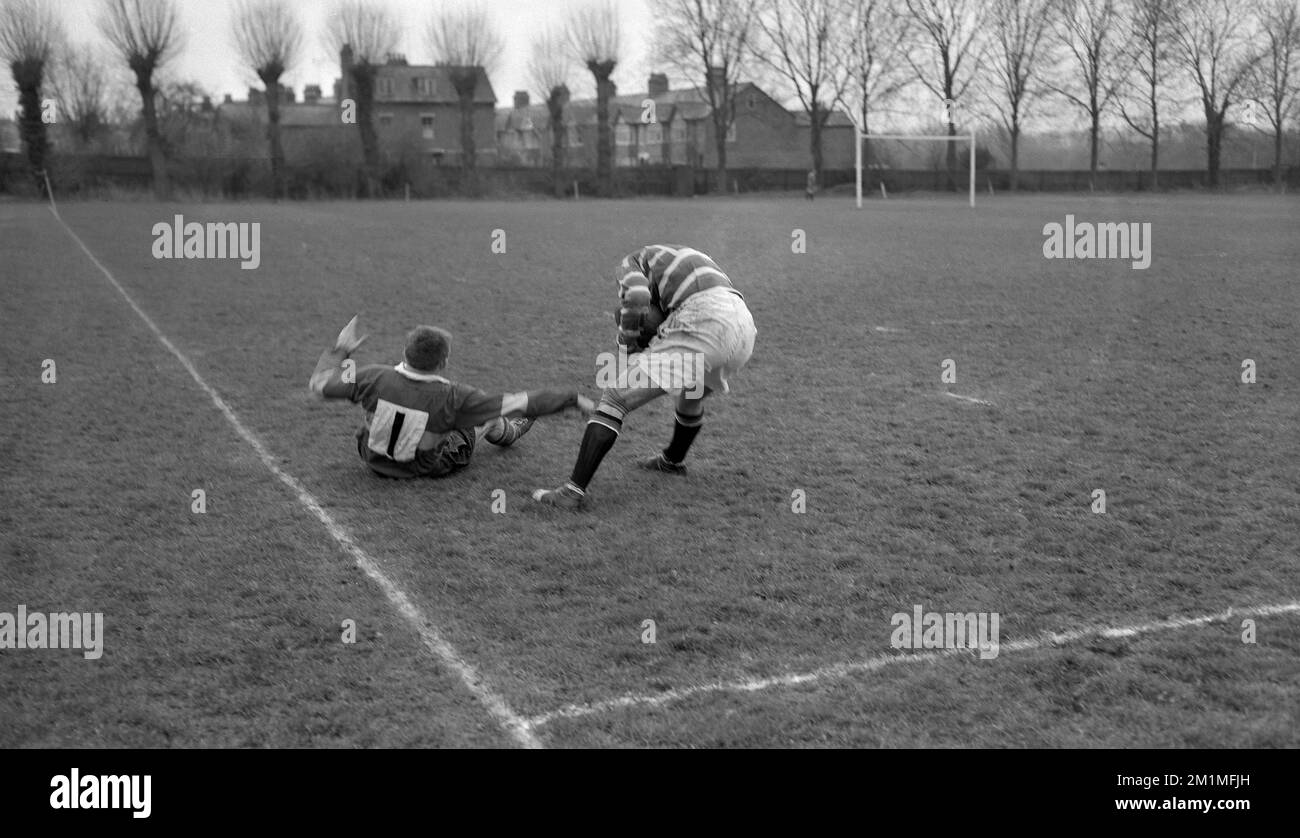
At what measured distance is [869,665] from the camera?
16.6ft

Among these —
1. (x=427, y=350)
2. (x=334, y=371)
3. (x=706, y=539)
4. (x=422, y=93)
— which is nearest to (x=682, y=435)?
(x=706, y=539)

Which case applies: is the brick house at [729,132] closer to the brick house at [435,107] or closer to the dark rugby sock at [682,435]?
the brick house at [435,107]

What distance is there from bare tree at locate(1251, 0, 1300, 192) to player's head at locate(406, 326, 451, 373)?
55901 mm

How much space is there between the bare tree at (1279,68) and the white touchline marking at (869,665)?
56.3 m

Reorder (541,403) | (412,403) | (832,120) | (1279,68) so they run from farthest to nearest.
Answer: (832,120)
(1279,68)
(412,403)
(541,403)

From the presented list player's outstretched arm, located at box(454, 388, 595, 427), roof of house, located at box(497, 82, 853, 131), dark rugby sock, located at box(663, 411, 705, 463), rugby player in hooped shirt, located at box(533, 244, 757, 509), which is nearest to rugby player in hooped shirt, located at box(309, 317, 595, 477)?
player's outstretched arm, located at box(454, 388, 595, 427)

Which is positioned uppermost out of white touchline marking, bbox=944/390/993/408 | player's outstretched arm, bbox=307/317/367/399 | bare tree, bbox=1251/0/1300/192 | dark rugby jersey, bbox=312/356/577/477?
bare tree, bbox=1251/0/1300/192

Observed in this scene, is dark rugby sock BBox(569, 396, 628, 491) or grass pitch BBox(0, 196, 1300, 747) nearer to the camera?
grass pitch BBox(0, 196, 1300, 747)

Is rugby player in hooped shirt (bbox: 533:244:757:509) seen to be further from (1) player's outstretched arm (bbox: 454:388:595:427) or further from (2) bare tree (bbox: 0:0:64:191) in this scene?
(2) bare tree (bbox: 0:0:64:191)

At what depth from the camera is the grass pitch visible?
4668mm

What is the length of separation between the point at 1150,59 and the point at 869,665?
69.6m

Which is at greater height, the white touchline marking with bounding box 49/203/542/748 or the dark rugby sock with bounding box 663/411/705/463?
the dark rugby sock with bounding box 663/411/705/463

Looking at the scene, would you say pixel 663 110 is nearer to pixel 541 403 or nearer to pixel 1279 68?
pixel 1279 68
